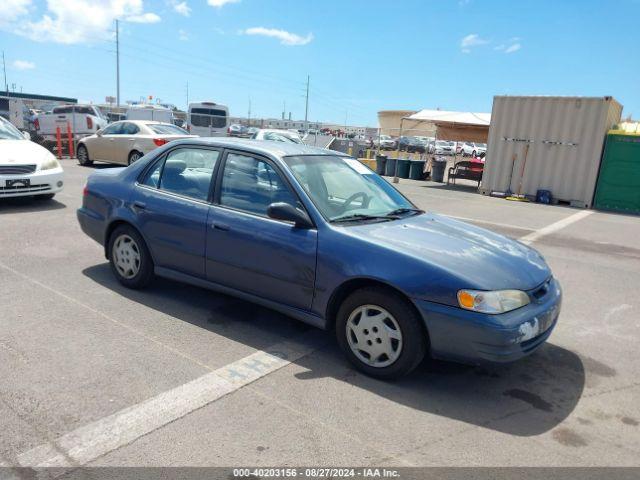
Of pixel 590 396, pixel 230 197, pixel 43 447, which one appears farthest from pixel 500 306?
pixel 43 447

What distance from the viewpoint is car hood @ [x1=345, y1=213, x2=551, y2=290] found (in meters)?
3.40

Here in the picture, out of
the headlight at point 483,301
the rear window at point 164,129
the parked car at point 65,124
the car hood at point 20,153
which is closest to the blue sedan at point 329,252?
the headlight at point 483,301

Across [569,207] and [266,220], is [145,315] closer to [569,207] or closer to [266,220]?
[266,220]

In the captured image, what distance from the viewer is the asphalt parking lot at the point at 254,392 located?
2.80m

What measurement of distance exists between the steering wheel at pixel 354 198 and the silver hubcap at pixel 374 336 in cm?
91

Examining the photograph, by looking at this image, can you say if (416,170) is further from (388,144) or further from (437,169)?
(388,144)

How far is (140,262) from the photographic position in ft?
16.3

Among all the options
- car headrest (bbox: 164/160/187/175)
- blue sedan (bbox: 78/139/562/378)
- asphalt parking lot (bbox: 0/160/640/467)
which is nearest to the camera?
asphalt parking lot (bbox: 0/160/640/467)

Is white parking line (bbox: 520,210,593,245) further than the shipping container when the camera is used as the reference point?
No

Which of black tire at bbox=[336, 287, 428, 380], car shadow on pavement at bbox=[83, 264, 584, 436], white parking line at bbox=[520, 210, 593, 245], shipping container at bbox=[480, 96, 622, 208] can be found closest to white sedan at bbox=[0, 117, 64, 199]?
car shadow on pavement at bbox=[83, 264, 584, 436]

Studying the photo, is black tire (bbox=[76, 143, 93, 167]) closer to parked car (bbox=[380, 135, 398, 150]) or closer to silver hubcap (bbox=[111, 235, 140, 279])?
silver hubcap (bbox=[111, 235, 140, 279])

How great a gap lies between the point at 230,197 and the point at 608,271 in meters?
5.76

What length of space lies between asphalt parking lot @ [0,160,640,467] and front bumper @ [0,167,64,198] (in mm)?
3344

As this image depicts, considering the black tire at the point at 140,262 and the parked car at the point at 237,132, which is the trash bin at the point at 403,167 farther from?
the black tire at the point at 140,262
